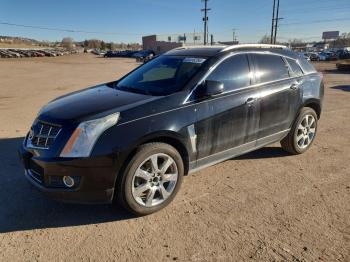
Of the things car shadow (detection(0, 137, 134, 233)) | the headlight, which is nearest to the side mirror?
the headlight

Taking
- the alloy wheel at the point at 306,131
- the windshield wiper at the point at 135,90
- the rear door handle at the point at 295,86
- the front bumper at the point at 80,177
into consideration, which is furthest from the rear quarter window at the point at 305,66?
the front bumper at the point at 80,177

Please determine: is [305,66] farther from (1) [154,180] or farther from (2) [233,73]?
(1) [154,180]

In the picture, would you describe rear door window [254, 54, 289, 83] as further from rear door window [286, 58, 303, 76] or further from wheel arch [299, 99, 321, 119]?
wheel arch [299, 99, 321, 119]

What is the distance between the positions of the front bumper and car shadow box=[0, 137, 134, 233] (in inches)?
13.4

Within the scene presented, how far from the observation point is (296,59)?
5508mm

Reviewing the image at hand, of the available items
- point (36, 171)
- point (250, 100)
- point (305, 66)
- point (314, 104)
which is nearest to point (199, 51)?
point (250, 100)

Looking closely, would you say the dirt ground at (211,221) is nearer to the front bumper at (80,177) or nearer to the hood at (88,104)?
the front bumper at (80,177)

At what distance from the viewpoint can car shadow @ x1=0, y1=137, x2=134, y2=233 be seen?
3521mm

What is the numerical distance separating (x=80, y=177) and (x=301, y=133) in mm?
3809

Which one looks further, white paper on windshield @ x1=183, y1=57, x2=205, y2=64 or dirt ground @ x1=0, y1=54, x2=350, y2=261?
white paper on windshield @ x1=183, y1=57, x2=205, y2=64

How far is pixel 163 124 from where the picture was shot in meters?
3.62

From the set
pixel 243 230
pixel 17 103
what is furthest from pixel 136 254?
pixel 17 103

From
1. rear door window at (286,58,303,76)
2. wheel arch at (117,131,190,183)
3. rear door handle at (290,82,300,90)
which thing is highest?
rear door window at (286,58,303,76)

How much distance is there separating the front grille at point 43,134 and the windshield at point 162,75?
123 centimetres
